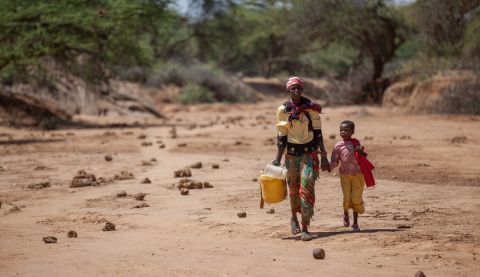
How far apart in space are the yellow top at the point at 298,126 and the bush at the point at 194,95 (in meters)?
29.0

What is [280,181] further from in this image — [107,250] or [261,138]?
[261,138]

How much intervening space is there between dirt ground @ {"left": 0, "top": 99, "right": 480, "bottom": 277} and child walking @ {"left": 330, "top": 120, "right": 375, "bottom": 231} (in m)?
0.27

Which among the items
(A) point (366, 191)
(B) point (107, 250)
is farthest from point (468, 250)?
(A) point (366, 191)

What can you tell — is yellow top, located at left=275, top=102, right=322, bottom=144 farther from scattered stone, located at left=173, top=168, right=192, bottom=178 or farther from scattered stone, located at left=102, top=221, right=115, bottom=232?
scattered stone, located at left=173, top=168, right=192, bottom=178

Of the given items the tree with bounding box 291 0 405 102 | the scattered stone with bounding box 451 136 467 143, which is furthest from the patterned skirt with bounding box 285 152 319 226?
the tree with bounding box 291 0 405 102

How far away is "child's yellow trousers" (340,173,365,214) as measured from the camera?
690 cm

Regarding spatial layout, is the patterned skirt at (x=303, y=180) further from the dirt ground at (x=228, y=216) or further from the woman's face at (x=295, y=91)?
the woman's face at (x=295, y=91)

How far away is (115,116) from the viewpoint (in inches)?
1110

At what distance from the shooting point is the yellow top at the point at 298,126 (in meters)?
6.86

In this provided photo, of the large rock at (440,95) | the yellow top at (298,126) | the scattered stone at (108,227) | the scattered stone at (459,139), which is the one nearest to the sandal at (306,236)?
the yellow top at (298,126)

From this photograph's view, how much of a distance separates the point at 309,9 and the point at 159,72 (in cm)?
1072

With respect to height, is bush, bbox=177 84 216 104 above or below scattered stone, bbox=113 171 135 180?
above

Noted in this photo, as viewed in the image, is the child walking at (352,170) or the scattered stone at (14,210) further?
the scattered stone at (14,210)

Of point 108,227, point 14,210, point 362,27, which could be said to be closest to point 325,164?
point 108,227
